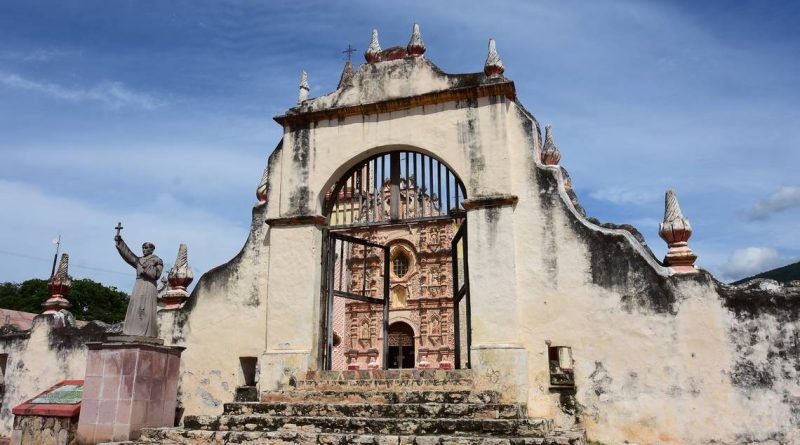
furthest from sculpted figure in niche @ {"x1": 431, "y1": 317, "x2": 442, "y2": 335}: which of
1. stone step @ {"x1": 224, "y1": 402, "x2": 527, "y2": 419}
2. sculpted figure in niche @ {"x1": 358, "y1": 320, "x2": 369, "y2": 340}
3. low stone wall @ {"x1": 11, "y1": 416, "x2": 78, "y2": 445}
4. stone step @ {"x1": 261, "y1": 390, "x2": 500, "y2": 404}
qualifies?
stone step @ {"x1": 224, "y1": 402, "x2": 527, "y2": 419}

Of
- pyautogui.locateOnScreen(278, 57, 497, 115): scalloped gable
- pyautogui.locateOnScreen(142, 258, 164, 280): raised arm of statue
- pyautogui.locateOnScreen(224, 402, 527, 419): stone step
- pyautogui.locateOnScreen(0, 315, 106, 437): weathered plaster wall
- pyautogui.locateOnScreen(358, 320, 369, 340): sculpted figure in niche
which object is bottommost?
pyautogui.locateOnScreen(224, 402, 527, 419): stone step

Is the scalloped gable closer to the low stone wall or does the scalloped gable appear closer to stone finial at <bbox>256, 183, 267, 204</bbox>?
stone finial at <bbox>256, 183, 267, 204</bbox>

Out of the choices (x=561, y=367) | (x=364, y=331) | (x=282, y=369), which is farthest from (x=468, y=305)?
(x=364, y=331)

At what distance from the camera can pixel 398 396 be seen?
8344 mm

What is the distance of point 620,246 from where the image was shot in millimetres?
8727

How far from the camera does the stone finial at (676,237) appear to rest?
851 centimetres

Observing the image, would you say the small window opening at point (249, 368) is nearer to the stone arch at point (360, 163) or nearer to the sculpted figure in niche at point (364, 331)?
the stone arch at point (360, 163)

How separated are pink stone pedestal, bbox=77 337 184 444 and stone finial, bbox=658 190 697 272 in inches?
282

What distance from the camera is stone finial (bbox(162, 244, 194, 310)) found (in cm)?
1113

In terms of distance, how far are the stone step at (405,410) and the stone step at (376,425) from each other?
29 centimetres

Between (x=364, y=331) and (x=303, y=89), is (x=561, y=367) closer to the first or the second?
(x=303, y=89)

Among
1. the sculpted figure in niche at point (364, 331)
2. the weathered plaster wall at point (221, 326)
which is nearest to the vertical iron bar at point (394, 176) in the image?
the weathered plaster wall at point (221, 326)

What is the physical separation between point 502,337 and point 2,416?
972cm

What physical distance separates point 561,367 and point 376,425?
8.85ft
